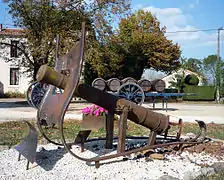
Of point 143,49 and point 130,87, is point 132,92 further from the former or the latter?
point 143,49

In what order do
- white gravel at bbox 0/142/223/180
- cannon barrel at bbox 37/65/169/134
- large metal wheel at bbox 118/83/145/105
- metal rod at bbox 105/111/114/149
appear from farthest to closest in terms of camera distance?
large metal wheel at bbox 118/83/145/105 → metal rod at bbox 105/111/114/149 → white gravel at bbox 0/142/223/180 → cannon barrel at bbox 37/65/169/134

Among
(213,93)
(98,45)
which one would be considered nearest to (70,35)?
(98,45)

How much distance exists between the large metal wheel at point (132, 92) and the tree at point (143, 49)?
8.65 meters

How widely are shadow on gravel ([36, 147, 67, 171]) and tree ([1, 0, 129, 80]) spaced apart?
37.3 ft

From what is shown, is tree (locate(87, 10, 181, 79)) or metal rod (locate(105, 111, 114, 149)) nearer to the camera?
metal rod (locate(105, 111, 114, 149))

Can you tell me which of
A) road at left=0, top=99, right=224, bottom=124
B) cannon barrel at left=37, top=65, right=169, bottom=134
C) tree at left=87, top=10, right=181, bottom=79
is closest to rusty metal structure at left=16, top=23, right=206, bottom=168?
cannon barrel at left=37, top=65, right=169, bottom=134

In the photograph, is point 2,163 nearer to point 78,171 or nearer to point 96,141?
point 78,171

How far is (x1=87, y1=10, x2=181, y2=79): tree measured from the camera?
25.5 m

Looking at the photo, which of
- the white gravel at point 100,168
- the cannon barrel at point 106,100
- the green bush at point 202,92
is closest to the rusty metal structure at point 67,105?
the cannon barrel at point 106,100

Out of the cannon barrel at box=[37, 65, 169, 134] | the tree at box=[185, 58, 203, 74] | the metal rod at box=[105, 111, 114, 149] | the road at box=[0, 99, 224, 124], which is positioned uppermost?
the tree at box=[185, 58, 203, 74]

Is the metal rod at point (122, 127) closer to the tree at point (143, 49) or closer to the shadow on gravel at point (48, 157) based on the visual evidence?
the shadow on gravel at point (48, 157)

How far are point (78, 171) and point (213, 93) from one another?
26.9 metres

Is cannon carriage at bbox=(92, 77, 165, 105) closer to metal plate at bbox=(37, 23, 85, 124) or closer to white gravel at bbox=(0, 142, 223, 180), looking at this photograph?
white gravel at bbox=(0, 142, 223, 180)

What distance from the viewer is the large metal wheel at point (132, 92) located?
554 inches
